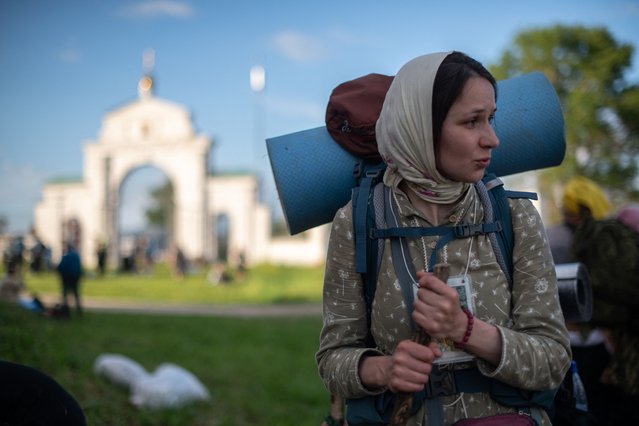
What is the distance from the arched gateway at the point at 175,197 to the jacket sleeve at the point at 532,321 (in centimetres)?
3796

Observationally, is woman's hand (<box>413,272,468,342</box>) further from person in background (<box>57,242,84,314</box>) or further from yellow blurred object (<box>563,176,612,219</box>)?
person in background (<box>57,242,84,314</box>)

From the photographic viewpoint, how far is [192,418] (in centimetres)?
514

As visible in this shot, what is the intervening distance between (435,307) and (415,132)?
0.39 metres

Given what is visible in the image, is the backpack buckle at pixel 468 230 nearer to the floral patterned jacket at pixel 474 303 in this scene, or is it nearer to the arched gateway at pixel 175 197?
the floral patterned jacket at pixel 474 303

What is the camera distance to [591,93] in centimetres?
3098

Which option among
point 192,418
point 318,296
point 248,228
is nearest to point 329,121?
point 192,418

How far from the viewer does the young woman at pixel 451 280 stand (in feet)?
4.98

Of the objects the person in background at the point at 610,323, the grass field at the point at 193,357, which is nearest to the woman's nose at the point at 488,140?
the person in background at the point at 610,323

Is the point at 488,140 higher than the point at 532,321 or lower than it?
higher

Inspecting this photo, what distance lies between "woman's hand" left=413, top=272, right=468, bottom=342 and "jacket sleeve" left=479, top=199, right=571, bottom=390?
163 mm

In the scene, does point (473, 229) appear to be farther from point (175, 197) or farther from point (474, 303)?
point (175, 197)

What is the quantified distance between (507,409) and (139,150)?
142ft

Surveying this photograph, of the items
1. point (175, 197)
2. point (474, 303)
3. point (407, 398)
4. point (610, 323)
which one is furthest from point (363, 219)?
point (175, 197)

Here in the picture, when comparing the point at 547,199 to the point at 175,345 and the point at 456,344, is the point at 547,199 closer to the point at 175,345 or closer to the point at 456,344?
the point at 175,345
